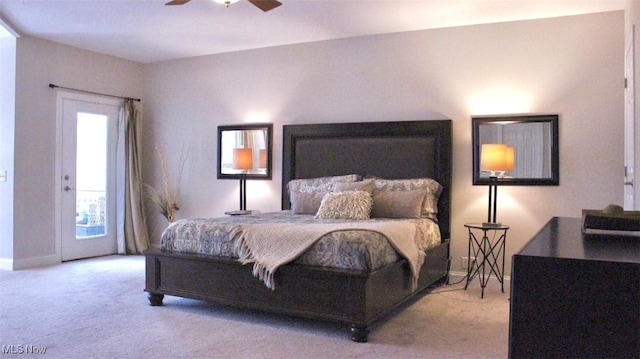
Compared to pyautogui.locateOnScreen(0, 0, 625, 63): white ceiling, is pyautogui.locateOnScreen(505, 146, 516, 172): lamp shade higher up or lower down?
lower down

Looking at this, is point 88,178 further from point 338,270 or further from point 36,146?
point 338,270

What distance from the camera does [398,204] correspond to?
15.5ft

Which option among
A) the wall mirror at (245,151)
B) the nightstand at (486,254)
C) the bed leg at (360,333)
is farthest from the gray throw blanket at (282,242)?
the wall mirror at (245,151)

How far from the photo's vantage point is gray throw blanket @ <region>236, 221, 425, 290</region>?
3549 millimetres

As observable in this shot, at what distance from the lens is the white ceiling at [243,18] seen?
459cm

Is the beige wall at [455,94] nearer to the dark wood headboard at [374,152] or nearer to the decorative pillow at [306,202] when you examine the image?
the dark wood headboard at [374,152]

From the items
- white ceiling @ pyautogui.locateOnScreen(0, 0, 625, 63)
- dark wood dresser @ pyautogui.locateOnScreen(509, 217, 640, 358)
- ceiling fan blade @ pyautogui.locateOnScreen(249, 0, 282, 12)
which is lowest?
dark wood dresser @ pyautogui.locateOnScreen(509, 217, 640, 358)

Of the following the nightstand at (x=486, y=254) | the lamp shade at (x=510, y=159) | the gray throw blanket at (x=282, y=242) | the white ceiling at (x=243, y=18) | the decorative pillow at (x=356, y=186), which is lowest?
the nightstand at (x=486, y=254)

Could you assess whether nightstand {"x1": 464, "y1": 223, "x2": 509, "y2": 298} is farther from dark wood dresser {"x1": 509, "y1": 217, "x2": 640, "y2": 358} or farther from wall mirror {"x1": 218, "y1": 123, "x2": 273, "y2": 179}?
dark wood dresser {"x1": 509, "y1": 217, "x2": 640, "y2": 358}

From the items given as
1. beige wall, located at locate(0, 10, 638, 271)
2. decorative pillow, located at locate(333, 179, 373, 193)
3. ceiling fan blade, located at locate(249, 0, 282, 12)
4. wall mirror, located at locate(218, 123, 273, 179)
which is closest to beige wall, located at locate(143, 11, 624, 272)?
beige wall, located at locate(0, 10, 638, 271)

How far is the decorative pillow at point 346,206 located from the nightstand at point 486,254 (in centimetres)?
107

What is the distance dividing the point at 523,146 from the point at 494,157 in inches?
15.4

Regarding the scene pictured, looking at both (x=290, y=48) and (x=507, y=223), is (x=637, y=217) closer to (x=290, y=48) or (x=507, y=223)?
(x=507, y=223)

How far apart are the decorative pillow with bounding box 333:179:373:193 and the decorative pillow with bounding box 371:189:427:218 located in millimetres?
118
